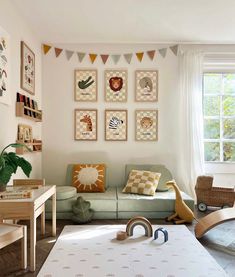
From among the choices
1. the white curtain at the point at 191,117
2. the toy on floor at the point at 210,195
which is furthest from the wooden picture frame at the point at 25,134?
the toy on floor at the point at 210,195

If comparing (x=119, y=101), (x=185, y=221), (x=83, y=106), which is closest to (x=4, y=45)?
(x=83, y=106)

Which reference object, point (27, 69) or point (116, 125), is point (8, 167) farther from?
point (116, 125)

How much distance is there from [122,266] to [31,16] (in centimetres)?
295

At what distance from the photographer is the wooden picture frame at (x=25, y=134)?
327cm

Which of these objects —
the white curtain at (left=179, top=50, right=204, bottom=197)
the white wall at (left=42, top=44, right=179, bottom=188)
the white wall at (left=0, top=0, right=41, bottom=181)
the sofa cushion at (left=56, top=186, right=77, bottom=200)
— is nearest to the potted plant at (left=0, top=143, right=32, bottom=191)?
the white wall at (left=0, top=0, right=41, bottom=181)

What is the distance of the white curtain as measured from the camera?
4.19m

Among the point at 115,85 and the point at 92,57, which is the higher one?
the point at 92,57

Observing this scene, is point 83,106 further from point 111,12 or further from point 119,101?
point 111,12

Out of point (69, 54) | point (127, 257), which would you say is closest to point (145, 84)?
point (69, 54)

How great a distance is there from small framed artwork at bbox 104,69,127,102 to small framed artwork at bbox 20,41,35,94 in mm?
1094

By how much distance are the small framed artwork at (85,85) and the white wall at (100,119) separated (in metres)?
0.07

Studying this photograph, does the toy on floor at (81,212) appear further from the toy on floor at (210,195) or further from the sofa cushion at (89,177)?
the toy on floor at (210,195)

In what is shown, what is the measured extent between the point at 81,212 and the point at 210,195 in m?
1.81

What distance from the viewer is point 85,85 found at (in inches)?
169
